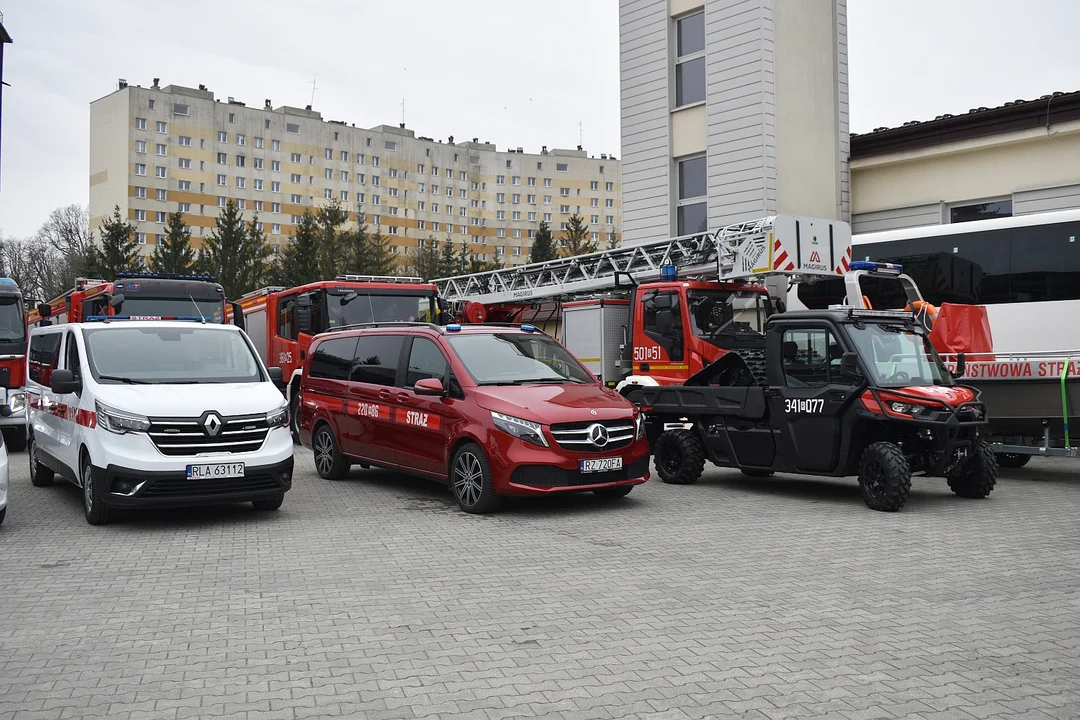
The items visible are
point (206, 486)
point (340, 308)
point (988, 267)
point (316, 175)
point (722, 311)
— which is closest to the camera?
point (206, 486)

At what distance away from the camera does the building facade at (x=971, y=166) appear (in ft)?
61.5

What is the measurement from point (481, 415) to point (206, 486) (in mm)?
2652

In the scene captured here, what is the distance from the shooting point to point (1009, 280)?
15.7m

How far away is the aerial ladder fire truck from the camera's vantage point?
577 inches

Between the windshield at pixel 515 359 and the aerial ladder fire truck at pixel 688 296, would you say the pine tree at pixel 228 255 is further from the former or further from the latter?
the windshield at pixel 515 359

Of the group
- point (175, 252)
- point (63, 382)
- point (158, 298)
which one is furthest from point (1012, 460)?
point (175, 252)

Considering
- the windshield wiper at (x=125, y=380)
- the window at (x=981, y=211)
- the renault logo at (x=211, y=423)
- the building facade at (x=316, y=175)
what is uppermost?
the building facade at (x=316, y=175)

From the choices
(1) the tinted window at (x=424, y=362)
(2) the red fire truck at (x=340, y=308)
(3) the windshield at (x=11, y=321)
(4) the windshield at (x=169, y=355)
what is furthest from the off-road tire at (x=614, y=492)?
(3) the windshield at (x=11, y=321)

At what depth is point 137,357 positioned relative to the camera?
10133mm

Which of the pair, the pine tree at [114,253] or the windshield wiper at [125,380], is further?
the pine tree at [114,253]

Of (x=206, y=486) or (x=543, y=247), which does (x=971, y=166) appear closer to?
(x=206, y=486)

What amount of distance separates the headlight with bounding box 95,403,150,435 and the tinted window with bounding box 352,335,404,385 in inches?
123

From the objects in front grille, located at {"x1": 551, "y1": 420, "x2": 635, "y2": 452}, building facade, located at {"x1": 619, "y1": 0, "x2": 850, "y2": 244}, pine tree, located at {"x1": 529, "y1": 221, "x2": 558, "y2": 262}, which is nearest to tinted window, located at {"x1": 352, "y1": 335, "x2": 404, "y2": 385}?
front grille, located at {"x1": 551, "y1": 420, "x2": 635, "y2": 452}

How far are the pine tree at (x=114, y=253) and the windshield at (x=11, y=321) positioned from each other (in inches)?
1686
